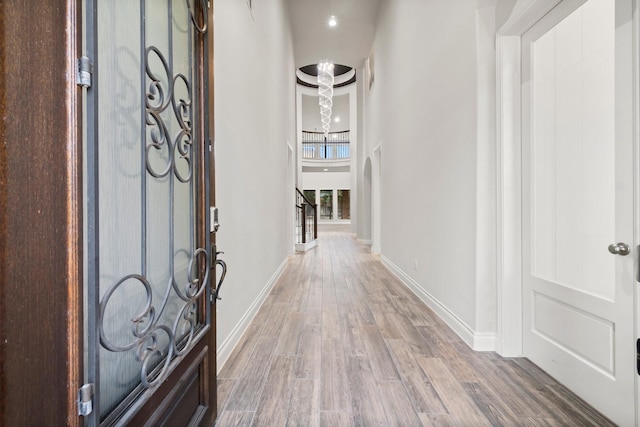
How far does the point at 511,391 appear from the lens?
163 centimetres

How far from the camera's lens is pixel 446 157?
2582mm

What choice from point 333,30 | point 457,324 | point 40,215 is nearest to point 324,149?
point 333,30

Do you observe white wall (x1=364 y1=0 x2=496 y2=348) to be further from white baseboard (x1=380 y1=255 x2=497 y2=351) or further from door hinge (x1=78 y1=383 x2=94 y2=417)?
door hinge (x1=78 y1=383 x2=94 y2=417)

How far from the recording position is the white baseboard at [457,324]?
2082 mm

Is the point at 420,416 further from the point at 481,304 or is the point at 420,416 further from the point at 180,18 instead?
the point at 180,18

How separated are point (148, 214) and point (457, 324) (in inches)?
95.2

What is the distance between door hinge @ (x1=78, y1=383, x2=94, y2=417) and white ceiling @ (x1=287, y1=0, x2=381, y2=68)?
245 inches

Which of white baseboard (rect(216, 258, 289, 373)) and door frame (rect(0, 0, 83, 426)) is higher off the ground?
door frame (rect(0, 0, 83, 426))

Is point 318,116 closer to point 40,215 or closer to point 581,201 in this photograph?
point 581,201

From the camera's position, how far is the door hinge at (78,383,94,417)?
614mm

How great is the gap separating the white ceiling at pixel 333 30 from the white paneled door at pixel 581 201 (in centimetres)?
449

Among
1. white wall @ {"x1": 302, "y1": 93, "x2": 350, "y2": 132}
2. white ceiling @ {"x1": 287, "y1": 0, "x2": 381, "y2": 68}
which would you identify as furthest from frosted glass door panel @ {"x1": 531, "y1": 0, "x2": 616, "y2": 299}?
white wall @ {"x1": 302, "y1": 93, "x2": 350, "y2": 132}

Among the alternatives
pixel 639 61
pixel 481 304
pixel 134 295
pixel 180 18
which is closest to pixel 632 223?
pixel 639 61

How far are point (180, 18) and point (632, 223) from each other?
217 cm
